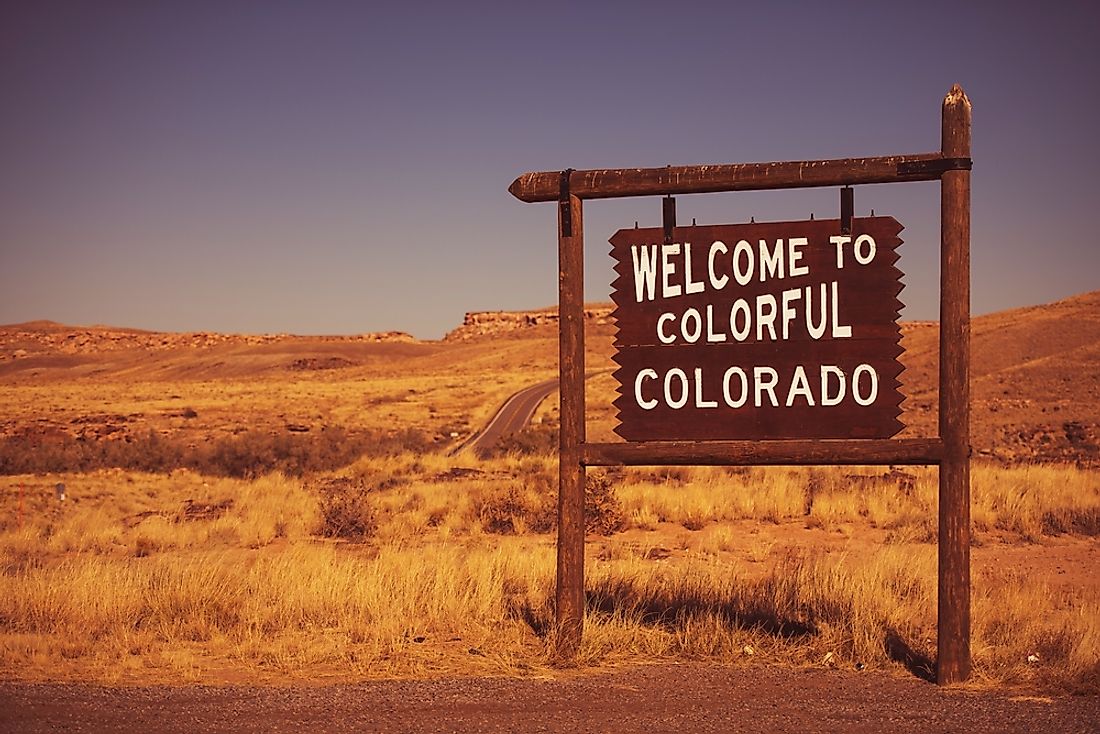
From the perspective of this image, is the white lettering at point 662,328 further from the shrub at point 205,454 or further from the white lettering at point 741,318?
the shrub at point 205,454

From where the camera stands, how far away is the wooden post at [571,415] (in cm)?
698

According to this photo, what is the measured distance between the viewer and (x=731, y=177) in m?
6.79

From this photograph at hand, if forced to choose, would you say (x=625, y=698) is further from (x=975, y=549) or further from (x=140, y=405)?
(x=140, y=405)

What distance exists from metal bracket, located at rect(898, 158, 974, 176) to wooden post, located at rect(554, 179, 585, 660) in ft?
7.09

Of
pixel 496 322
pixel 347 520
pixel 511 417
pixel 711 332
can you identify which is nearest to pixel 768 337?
pixel 711 332

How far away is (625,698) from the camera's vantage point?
573 centimetres

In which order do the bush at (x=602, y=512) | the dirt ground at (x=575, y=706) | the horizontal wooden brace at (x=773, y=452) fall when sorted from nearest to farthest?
the dirt ground at (x=575, y=706), the horizontal wooden brace at (x=773, y=452), the bush at (x=602, y=512)

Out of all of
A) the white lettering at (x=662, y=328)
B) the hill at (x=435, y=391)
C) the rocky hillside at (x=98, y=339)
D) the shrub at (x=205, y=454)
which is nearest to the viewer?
the white lettering at (x=662, y=328)

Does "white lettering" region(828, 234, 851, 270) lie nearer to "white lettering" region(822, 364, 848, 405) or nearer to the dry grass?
"white lettering" region(822, 364, 848, 405)

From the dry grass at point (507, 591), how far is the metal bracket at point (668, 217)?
2749 mm

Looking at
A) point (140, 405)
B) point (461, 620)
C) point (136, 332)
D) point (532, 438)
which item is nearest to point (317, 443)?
point (532, 438)

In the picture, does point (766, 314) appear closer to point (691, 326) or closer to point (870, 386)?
point (691, 326)

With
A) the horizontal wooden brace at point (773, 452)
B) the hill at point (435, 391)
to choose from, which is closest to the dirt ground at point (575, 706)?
the horizontal wooden brace at point (773, 452)

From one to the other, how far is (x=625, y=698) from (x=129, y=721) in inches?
104
